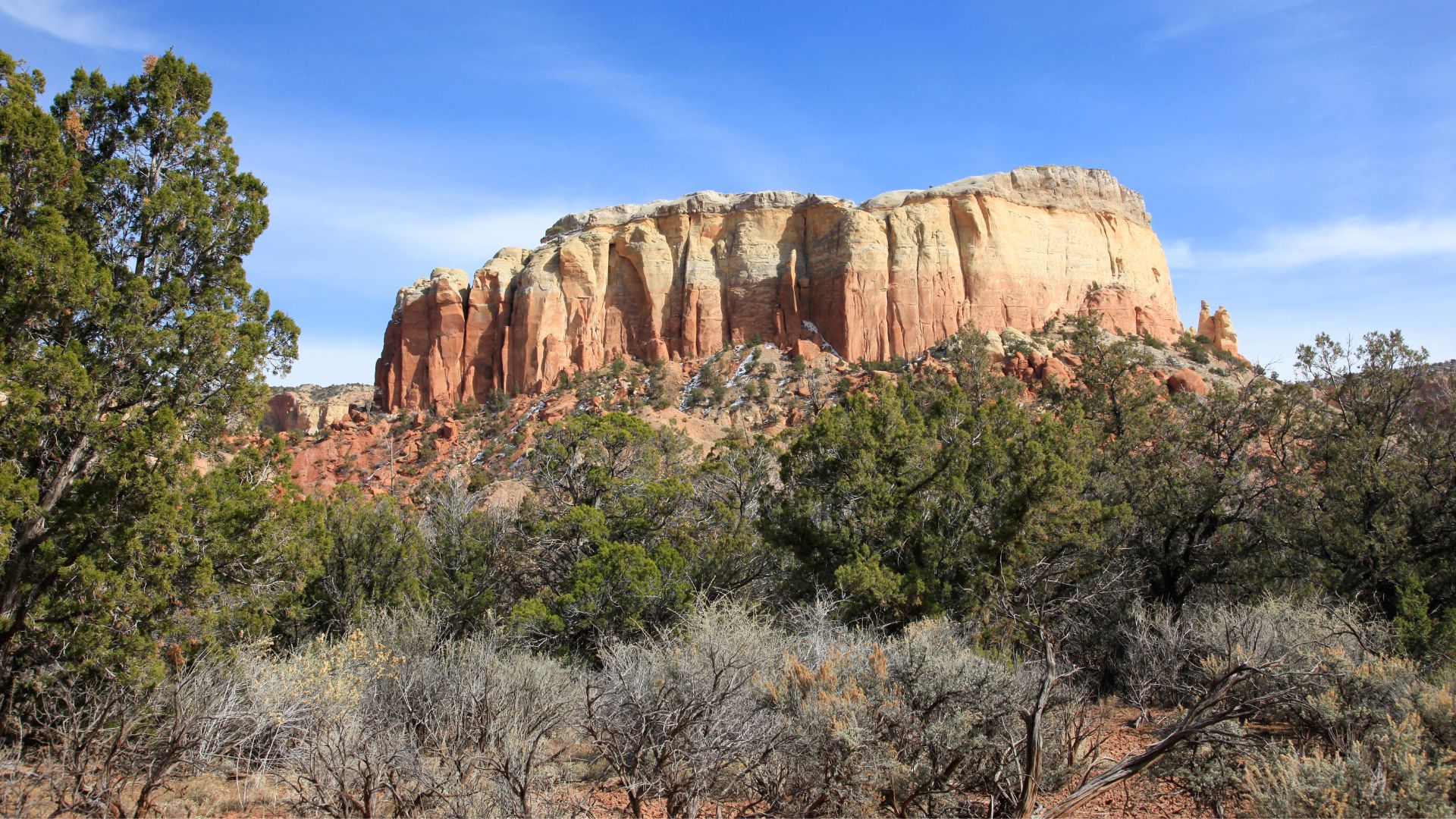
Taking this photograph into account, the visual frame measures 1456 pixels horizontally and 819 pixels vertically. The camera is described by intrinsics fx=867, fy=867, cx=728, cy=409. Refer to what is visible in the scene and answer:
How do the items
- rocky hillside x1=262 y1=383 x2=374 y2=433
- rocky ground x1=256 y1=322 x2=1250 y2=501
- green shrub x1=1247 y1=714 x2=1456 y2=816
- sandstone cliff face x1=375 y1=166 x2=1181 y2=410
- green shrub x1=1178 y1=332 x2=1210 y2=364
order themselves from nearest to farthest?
green shrub x1=1247 y1=714 x2=1456 y2=816
rocky ground x1=256 y1=322 x2=1250 y2=501
green shrub x1=1178 y1=332 x2=1210 y2=364
sandstone cliff face x1=375 y1=166 x2=1181 y2=410
rocky hillside x1=262 y1=383 x2=374 y2=433

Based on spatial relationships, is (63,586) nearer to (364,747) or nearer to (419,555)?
(364,747)

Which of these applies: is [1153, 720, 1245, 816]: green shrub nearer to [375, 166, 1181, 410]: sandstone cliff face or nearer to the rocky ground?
the rocky ground

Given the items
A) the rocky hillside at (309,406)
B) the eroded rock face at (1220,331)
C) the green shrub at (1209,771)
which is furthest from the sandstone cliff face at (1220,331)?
the rocky hillside at (309,406)

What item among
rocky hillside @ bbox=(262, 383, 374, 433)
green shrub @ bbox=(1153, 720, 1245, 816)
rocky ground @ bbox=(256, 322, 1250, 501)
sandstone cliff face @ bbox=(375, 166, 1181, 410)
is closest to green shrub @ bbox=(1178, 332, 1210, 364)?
rocky ground @ bbox=(256, 322, 1250, 501)

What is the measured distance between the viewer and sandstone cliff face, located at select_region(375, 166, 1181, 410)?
54.7 m

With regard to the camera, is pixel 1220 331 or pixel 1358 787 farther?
pixel 1220 331

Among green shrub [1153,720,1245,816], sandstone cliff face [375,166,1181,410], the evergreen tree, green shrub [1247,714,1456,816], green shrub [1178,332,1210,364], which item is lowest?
green shrub [1153,720,1245,816]

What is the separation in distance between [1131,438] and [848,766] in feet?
46.1

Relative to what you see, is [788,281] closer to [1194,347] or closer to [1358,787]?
[1194,347]

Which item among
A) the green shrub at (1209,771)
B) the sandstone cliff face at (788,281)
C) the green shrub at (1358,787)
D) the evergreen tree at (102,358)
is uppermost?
the sandstone cliff face at (788,281)

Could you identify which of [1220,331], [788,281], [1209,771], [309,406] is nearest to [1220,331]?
[1220,331]

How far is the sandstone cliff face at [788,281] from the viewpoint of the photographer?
180 feet

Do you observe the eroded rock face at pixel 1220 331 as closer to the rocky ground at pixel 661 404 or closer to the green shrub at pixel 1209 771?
the rocky ground at pixel 661 404

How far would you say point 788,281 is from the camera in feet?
189
